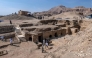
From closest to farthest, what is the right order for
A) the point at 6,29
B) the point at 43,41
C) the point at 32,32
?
the point at 43,41
the point at 32,32
the point at 6,29

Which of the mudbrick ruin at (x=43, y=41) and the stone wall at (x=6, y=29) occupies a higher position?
the stone wall at (x=6, y=29)

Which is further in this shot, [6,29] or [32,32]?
[6,29]

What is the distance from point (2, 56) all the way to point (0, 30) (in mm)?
9392

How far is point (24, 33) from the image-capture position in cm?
1739

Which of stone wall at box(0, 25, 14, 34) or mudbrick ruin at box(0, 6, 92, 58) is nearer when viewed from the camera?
mudbrick ruin at box(0, 6, 92, 58)

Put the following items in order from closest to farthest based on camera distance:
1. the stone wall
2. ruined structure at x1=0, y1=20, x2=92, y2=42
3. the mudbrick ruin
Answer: the mudbrick ruin, ruined structure at x1=0, y1=20, x2=92, y2=42, the stone wall

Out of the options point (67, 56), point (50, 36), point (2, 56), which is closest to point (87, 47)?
point (67, 56)

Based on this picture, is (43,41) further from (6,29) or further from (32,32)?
(6,29)

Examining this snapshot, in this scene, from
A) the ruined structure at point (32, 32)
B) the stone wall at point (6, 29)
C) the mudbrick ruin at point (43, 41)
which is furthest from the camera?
the stone wall at point (6, 29)

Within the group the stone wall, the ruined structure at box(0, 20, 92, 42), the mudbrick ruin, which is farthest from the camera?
the stone wall

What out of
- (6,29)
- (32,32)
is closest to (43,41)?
(32,32)

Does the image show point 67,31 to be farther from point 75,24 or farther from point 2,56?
point 2,56

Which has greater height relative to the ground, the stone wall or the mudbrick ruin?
the stone wall

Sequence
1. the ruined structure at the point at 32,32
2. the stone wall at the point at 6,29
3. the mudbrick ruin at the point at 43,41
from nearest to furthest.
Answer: the mudbrick ruin at the point at 43,41, the ruined structure at the point at 32,32, the stone wall at the point at 6,29
